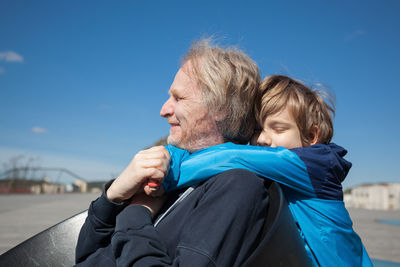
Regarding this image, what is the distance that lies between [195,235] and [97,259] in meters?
0.52

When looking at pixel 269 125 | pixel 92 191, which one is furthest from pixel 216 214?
pixel 92 191

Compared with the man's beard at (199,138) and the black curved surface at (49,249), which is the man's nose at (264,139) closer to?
the man's beard at (199,138)

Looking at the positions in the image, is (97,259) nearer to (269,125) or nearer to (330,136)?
→ (269,125)

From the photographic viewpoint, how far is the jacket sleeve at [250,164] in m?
1.03

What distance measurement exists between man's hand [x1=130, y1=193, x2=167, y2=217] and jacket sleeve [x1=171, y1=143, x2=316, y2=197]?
0.30 feet

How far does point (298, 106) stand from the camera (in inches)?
58.4

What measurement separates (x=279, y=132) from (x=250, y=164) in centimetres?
51

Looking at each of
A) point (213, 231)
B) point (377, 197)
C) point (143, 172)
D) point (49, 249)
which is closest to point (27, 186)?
point (49, 249)

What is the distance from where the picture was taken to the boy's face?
1.47 metres

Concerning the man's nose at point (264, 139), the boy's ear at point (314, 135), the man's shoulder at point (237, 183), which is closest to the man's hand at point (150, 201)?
the man's shoulder at point (237, 183)

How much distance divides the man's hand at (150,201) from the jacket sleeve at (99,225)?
0.24ft

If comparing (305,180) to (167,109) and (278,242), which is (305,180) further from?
(167,109)

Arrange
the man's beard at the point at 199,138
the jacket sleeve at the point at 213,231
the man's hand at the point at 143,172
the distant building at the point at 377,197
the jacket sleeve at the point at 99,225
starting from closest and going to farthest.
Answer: the jacket sleeve at the point at 213,231, the man's hand at the point at 143,172, the jacket sleeve at the point at 99,225, the man's beard at the point at 199,138, the distant building at the point at 377,197

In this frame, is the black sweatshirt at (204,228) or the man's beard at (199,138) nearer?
the black sweatshirt at (204,228)
